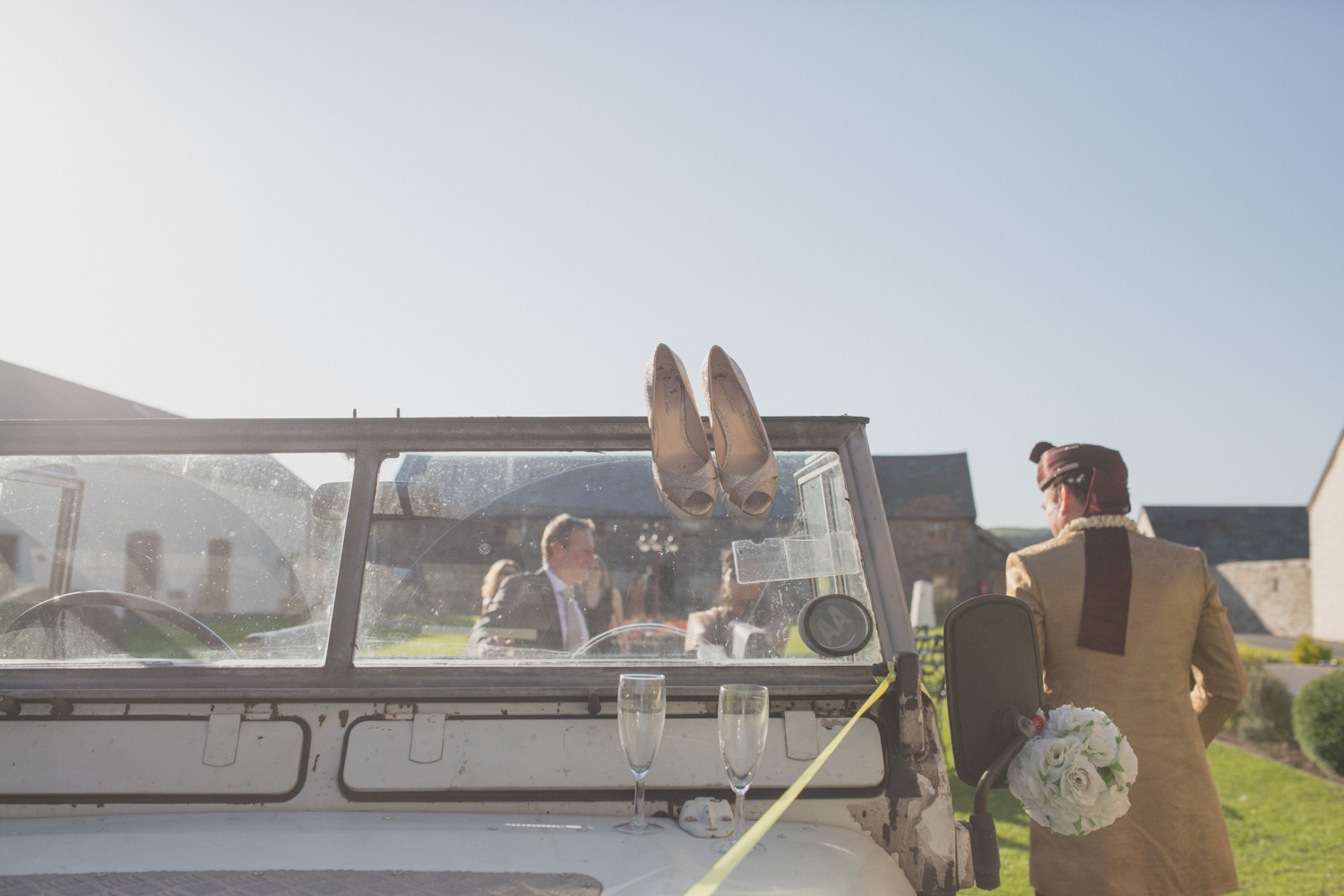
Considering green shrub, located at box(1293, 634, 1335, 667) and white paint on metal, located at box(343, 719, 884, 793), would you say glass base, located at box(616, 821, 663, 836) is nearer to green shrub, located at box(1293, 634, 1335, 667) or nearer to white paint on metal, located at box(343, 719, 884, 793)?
white paint on metal, located at box(343, 719, 884, 793)

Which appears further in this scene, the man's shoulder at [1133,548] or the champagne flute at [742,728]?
the man's shoulder at [1133,548]

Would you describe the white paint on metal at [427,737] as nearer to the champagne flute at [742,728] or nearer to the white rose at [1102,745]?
the champagne flute at [742,728]

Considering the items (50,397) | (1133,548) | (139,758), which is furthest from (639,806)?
(50,397)

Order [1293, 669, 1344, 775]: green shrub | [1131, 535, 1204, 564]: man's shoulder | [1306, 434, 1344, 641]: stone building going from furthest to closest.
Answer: [1306, 434, 1344, 641]: stone building
[1293, 669, 1344, 775]: green shrub
[1131, 535, 1204, 564]: man's shoulder

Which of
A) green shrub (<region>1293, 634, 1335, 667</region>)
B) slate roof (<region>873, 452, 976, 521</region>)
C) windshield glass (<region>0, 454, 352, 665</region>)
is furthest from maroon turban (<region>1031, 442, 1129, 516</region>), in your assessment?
slate roof (<region>873, 452, 976, 521</region>)

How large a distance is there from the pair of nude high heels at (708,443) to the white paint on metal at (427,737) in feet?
2.56

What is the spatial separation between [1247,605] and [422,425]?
140 ft

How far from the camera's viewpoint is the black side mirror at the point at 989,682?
1.45 m

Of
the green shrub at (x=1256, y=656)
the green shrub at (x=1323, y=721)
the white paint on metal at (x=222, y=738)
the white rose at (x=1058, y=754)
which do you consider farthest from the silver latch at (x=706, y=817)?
the green shrub at (x=1323, y=721)

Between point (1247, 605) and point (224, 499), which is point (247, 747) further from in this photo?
point (1247, 605)

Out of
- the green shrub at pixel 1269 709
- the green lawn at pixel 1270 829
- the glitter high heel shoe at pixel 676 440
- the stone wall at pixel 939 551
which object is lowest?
the green lawn at pixel 1270 829

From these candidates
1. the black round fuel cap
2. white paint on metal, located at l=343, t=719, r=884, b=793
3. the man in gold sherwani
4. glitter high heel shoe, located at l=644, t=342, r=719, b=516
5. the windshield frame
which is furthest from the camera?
the man in gold sherwani

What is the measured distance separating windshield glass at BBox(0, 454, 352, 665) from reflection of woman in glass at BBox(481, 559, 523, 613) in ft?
1.24

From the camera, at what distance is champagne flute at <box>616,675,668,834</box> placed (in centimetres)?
161
